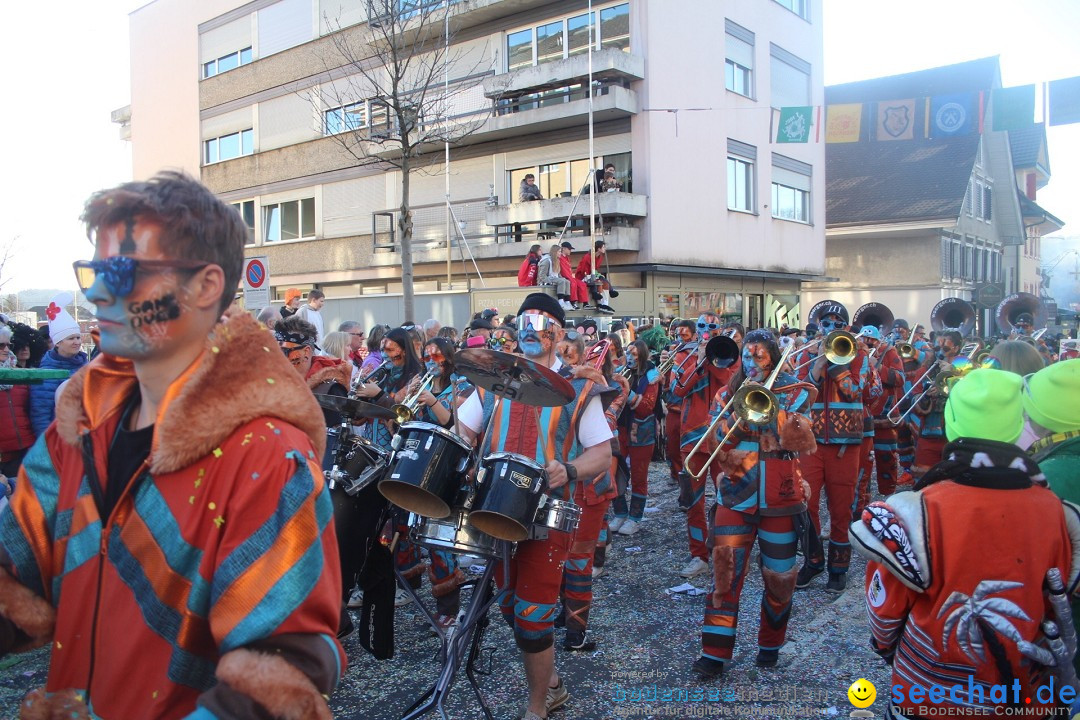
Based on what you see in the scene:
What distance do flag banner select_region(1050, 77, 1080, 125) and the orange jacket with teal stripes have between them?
17.5 metres

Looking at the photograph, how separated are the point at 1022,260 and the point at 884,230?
64.4 ft

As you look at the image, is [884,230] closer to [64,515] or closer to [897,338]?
[897,338]

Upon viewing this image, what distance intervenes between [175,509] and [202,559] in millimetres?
125

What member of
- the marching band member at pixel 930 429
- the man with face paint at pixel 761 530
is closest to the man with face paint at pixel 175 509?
the man with face paint at pixel 761 530

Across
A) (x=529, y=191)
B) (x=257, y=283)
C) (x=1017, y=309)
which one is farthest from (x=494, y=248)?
(x=1017, y=309)

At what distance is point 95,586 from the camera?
1.74m

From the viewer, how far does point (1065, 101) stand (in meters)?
15.0

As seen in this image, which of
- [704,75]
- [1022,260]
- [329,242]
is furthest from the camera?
[1022,260]

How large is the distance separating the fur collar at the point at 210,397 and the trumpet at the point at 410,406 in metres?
2.85

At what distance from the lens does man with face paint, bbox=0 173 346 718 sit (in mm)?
1581

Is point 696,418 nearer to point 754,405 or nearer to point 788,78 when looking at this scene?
point 754,405

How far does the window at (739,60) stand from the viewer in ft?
75.0

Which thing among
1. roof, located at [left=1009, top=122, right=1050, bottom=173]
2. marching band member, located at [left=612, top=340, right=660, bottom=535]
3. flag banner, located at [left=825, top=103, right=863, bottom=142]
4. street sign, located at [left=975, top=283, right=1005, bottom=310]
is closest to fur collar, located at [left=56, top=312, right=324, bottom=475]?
marching band member, located at [left=612, top=340, right=660, bottom=535]

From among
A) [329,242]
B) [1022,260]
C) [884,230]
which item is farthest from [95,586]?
[1022,260]
